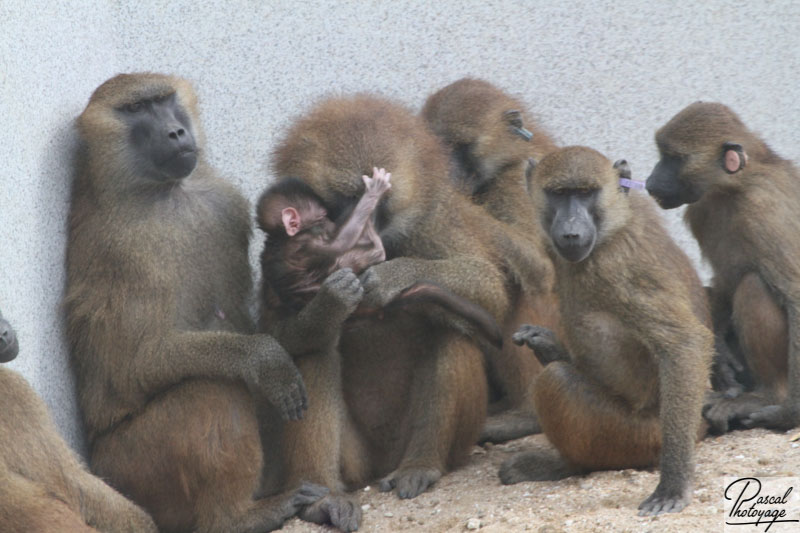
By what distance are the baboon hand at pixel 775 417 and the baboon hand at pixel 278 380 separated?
1.81 meters

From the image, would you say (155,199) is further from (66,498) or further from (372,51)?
(372,51)

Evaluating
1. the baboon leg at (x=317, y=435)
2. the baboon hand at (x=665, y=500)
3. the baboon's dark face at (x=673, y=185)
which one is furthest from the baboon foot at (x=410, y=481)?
the baboon's dark face at (x=673, y=185)

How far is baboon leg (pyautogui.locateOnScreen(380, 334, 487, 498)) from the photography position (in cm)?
505

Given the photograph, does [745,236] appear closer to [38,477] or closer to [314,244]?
[314,244]

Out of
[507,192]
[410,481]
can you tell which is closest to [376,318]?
[410,481]

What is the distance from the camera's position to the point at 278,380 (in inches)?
186

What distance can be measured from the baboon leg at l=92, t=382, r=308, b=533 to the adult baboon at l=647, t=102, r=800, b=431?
74.1 inches

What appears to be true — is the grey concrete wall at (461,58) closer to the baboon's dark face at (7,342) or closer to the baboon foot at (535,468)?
the baboon's dark face at (7,342)

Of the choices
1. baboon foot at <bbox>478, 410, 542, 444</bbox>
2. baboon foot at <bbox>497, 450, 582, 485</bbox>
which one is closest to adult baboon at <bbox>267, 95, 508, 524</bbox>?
baboon foot at <bbox>497, 450, 582, 485</bbox>

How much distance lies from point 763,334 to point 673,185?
762mm

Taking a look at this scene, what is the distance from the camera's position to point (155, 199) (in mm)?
5027

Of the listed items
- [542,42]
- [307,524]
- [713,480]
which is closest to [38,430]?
[307,524]

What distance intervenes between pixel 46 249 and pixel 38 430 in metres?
0.86

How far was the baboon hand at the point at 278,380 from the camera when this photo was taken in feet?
15.5
